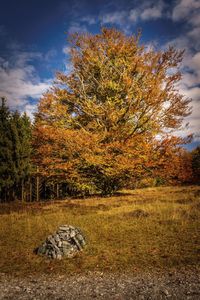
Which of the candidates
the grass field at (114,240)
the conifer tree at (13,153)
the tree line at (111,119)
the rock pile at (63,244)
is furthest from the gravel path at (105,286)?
the conifer tree at (13,153)

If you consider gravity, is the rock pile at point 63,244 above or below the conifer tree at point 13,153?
below

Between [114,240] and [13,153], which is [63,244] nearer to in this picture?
[114,240]

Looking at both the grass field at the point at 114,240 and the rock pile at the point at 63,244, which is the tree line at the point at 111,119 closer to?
the grass field at the point at 114,240

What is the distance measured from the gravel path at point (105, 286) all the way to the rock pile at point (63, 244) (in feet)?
4.42

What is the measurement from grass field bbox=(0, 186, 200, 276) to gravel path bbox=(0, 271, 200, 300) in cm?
48

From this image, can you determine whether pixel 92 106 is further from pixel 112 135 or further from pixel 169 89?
pixel 169 89

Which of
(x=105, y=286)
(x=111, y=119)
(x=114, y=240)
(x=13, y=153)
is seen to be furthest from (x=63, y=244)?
(x=13, y=153)

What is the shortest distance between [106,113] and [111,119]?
0.61 m

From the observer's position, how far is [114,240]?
8148mm

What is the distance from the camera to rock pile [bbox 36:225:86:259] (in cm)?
710

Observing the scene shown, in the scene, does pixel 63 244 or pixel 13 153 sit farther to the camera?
pixel 13 153

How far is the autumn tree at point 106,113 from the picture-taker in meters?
17.4

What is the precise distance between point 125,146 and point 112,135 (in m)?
1.52

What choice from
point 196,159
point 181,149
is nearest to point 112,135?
point 181,149
